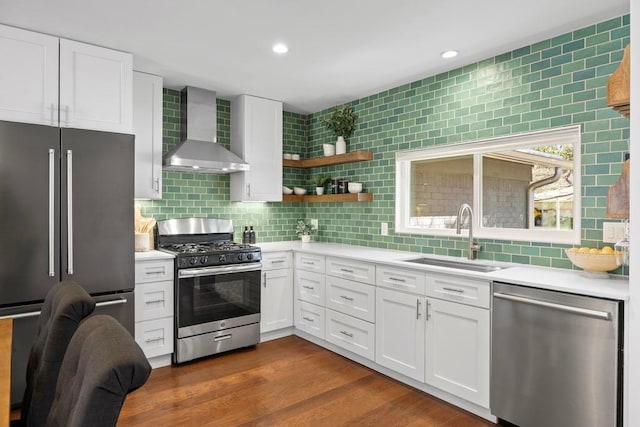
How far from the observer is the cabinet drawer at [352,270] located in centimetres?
326

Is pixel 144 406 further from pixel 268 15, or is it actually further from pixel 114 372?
pixel 268 15

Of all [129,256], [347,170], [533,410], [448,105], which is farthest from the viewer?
[347,170]

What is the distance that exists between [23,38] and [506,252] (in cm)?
372

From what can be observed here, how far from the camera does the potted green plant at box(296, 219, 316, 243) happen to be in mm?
4676

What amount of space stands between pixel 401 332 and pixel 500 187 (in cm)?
140

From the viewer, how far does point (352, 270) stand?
3.43 metres

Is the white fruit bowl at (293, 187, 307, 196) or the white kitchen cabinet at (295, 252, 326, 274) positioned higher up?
the white fruit bowl at (293, 187, 307, 196)

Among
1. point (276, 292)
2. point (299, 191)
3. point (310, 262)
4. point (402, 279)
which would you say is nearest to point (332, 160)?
point (299, 191)

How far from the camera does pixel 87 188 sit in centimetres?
278

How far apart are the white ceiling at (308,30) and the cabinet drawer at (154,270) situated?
1663mm

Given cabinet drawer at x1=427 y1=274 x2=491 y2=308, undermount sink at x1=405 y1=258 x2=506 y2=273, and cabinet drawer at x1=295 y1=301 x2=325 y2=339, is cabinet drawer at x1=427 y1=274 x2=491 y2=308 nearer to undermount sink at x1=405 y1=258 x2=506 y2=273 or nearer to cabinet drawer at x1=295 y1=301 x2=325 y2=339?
undermount sink at x1=405 y1=258 x2=506 y2=273

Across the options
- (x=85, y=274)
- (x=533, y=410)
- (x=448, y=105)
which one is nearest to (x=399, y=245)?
(x=448, y=105)

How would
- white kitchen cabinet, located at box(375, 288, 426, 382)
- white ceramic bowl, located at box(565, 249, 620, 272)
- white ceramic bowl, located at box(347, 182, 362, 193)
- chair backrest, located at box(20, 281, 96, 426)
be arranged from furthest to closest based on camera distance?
1. white ceramic bowl, located at box(347, 182, 362, 193)
2. white kitchen cabinet, located at box(375, 288, 426, 382)
3. white ceramic bowl, located at box(565, 249, 620, 272)
4. chair backrest, located at box(20, 281, 96, 426)

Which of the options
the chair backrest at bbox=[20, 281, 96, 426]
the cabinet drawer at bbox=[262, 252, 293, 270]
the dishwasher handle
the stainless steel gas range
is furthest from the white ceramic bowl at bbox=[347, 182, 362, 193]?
the chair backrest at bbox=[20, 281, 96, 426]
